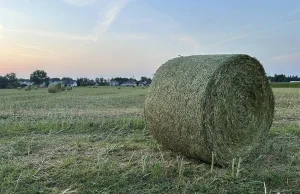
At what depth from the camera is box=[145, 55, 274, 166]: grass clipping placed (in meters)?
5.52

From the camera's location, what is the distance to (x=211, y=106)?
5637 mm

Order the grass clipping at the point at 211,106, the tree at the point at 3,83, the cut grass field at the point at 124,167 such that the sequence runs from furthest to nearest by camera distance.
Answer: the tree at the point at 3,83, the grass clipping at the point at 211,106, the cut grass field at the point at 124,167

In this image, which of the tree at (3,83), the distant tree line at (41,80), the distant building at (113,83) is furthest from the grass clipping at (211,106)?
the distant building at (113,83)

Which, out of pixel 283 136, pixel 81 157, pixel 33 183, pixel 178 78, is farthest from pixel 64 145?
pixel 283 136

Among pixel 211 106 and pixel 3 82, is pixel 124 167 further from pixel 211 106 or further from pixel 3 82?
pixel 3 82

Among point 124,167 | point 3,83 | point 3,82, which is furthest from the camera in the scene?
point 3,82

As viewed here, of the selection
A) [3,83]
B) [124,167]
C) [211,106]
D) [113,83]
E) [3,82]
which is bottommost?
[124,167]

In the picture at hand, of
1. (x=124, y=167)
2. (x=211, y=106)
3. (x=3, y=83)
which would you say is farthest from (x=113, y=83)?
(x=124, y=167)

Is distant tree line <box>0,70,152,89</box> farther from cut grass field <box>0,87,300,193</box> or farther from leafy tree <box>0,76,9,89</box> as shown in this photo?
cut grass field <box>0,87,300,193</box>

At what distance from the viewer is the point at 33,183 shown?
4551 millimetres

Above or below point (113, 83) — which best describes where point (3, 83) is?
above

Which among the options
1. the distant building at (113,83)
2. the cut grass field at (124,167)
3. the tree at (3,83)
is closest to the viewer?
the cut grass field at (124,167)

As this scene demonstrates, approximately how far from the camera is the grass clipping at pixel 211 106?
552 cm

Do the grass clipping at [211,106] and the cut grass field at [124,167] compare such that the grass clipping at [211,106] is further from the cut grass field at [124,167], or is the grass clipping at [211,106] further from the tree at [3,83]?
the tree at [3,83]
